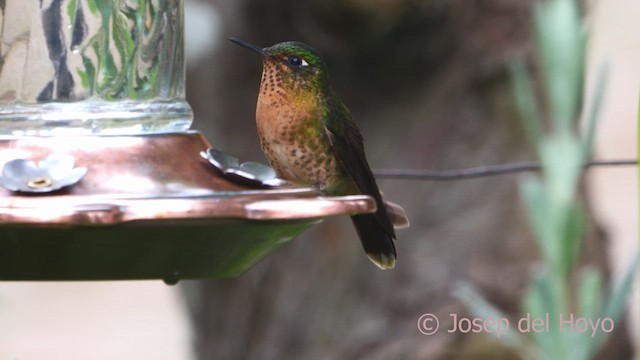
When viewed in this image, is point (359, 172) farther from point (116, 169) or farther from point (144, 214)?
point (144, 214)

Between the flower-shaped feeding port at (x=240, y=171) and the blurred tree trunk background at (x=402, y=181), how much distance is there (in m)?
1.98

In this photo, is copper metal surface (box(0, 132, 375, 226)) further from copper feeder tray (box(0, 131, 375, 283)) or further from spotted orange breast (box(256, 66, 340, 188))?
spotted orange breast (box(256, 66, 340, 188))

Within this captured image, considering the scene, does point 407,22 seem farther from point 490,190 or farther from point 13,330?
point 13,330

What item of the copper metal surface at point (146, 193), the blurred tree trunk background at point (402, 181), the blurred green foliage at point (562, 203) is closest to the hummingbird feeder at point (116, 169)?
the copper metal surface at point (146, 193)

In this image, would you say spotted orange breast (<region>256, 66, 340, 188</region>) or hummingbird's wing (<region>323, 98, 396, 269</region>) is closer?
hummingbird's wing (<region>323, 98, 396, 269</region>)

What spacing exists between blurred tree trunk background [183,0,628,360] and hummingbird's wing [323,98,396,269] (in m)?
1.32

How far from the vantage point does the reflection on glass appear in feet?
6.41

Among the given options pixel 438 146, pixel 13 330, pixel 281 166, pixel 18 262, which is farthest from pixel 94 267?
pixel 13 330

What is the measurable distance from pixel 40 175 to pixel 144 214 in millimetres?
208

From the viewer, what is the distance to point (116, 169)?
1642mm

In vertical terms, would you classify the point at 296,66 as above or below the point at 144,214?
below

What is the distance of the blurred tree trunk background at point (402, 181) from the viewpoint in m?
3.84

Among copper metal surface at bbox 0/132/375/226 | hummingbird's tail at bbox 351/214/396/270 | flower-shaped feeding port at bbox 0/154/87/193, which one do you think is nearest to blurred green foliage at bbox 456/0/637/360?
hummingbird's tail at bbox 351/214/396/270

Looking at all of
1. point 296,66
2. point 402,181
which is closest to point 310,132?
point 296,66
